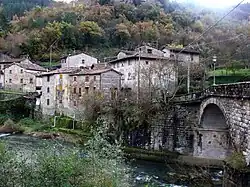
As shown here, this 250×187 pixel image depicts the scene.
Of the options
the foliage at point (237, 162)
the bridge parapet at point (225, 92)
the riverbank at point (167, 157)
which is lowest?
the riverbank at point (167, 157)

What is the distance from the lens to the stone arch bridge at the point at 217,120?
787 inches

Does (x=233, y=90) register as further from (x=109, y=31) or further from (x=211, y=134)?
(x=109, y=31)

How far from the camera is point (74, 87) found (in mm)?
44125

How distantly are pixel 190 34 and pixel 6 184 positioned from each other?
65484 millimetres

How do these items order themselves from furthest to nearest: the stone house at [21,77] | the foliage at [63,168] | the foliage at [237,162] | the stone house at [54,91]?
the stone house at [21,77] < the stone house at [54,91] < the foliage at [237,162] < the foliage at [63,168]

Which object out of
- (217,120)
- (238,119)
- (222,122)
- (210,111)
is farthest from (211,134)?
(238,119)

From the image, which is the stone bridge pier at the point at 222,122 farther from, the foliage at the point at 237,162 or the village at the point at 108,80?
the village at the point at 108,80

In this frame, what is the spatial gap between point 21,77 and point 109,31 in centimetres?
2597

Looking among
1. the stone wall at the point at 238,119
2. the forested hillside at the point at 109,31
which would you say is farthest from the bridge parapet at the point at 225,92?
the forested hillside at the point at 109,31

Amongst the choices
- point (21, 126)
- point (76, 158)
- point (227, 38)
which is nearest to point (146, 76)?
point (21, 126)

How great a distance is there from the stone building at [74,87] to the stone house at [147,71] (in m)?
1.62

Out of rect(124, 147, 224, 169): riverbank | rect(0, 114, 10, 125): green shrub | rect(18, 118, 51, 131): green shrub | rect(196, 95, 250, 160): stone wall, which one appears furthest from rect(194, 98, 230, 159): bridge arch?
rect(0, 114, 10, 125): green shrub

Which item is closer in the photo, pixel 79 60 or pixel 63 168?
pixel 63 168

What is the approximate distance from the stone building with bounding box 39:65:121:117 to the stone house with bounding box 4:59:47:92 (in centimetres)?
938
